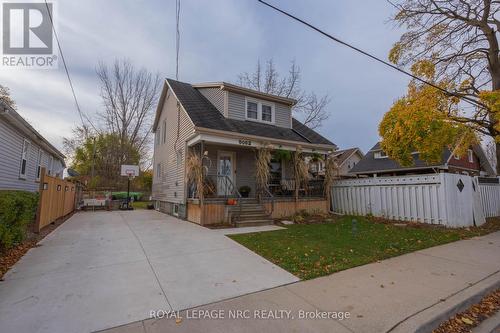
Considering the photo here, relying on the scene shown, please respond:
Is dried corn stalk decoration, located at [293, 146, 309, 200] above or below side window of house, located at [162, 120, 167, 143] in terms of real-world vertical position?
below

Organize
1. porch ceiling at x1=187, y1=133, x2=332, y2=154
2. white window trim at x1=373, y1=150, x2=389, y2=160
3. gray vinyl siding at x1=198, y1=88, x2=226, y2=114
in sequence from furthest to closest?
white window trim at x1=373, y1=150, x2=389, y2=160, gray vinyl siding at x1=198, y1=88, x2=226, y2=114, porch ceiling at x1=187, y1=133, x2=332, y2=154

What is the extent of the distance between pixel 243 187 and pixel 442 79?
1090 cm

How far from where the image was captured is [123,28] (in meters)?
9.02

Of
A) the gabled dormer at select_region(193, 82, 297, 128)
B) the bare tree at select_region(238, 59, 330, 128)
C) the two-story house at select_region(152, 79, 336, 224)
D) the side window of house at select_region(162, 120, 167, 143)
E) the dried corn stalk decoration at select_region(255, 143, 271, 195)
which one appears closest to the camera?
the two-story house at select_region(152, 79, 336, 224)

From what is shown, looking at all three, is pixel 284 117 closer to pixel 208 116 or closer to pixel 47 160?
pixel 208 116

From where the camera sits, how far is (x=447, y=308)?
2.86 metres

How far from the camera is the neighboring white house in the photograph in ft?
27.2

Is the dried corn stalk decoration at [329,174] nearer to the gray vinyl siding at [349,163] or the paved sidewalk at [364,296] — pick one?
the paved sidewalk at [364,296]

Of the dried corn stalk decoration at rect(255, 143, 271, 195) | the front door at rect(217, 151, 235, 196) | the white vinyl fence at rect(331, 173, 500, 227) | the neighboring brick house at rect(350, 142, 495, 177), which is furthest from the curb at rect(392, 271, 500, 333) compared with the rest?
the neighboring brick house at rect(350, 142, 495, 177)

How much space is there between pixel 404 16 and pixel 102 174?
29.8 m

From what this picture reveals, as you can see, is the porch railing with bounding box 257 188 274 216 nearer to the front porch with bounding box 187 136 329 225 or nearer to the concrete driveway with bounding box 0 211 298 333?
the front porch with bounding box 187 136 329 225

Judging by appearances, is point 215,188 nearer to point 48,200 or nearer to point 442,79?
point 48,200

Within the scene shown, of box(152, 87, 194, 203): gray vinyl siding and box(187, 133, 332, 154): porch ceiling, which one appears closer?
box(187, 133, 332, 154): porch ceiling

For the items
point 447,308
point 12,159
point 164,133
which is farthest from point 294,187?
point 12,159
